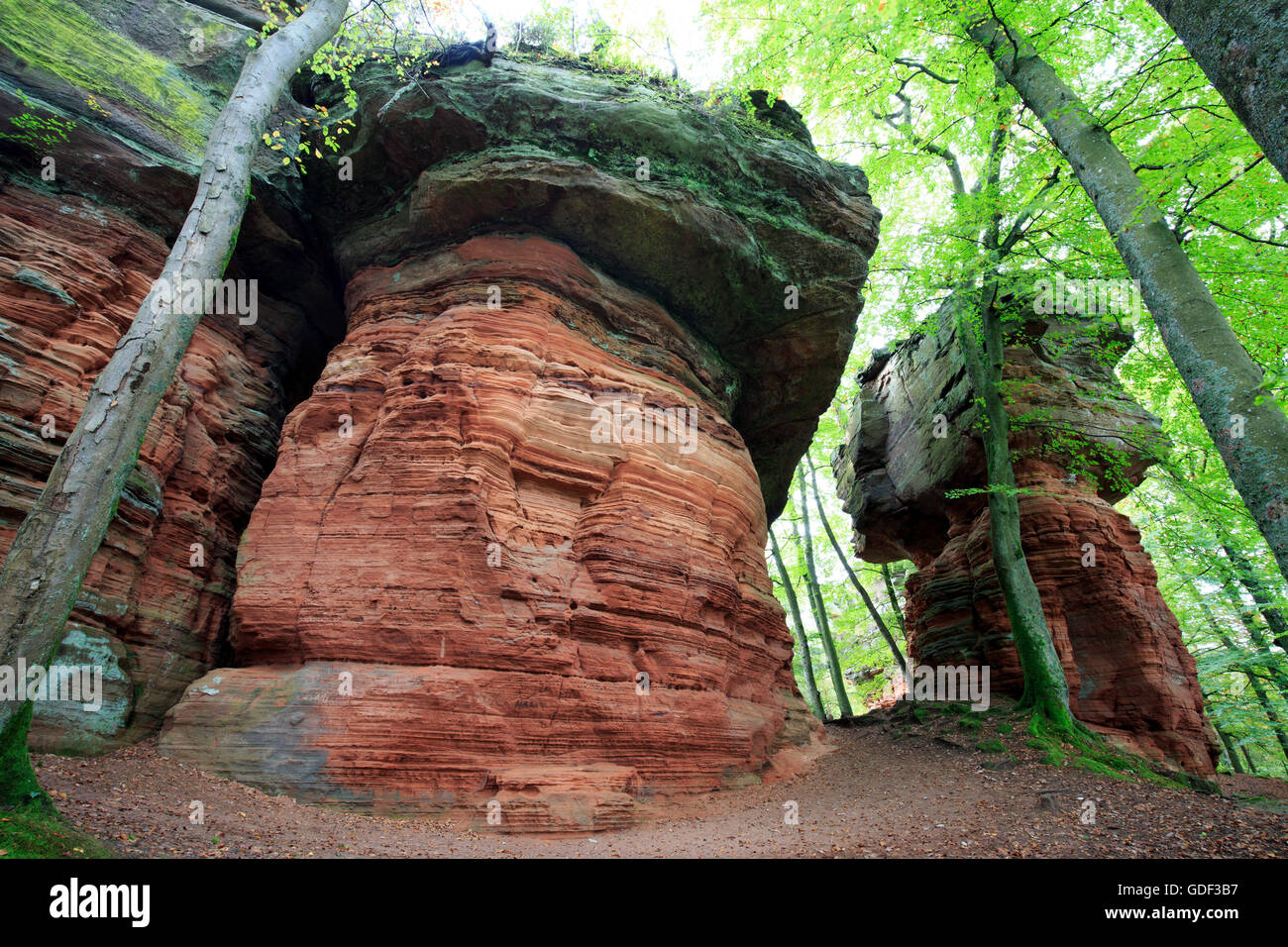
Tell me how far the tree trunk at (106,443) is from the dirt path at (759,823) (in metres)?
1.51

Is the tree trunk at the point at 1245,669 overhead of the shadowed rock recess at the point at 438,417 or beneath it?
beneath

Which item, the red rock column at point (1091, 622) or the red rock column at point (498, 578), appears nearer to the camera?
the red rock column at point (498, 578)

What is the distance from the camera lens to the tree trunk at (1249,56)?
12.2ft

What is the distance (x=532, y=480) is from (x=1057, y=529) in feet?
42.7

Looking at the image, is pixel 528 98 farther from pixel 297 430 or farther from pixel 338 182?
pixel 297 430

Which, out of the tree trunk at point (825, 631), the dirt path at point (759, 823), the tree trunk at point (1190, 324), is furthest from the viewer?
the tree trunk at point (825, 631)

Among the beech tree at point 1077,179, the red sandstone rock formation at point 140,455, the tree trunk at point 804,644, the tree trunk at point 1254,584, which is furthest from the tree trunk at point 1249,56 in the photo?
the tree trunk at point 804,644

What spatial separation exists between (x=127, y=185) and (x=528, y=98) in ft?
23.3

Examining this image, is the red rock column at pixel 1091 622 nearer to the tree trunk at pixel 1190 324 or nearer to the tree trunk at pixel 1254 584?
the tree trunk at pixel 1254 584

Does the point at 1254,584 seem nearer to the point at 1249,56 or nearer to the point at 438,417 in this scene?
the point at 1249,56

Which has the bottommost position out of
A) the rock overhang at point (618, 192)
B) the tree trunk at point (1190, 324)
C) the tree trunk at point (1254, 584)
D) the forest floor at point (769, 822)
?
the forest floor at point (769, 822)

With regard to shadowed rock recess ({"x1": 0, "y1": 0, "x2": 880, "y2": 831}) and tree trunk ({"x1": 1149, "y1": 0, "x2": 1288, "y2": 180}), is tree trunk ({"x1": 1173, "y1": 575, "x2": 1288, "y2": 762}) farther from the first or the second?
tree trunk ({"x1": 1149, "y1": 0, "x2": 1288, "y2": 180})

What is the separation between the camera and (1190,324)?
5.96 m

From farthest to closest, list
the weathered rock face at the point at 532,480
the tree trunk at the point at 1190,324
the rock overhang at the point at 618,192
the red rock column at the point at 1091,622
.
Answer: the red rock column at the point at 1091,622
the rock overhang at the point at 618,192
the weathered rock face at the point at 532,480
the tree trunk at the point at 1190,324
